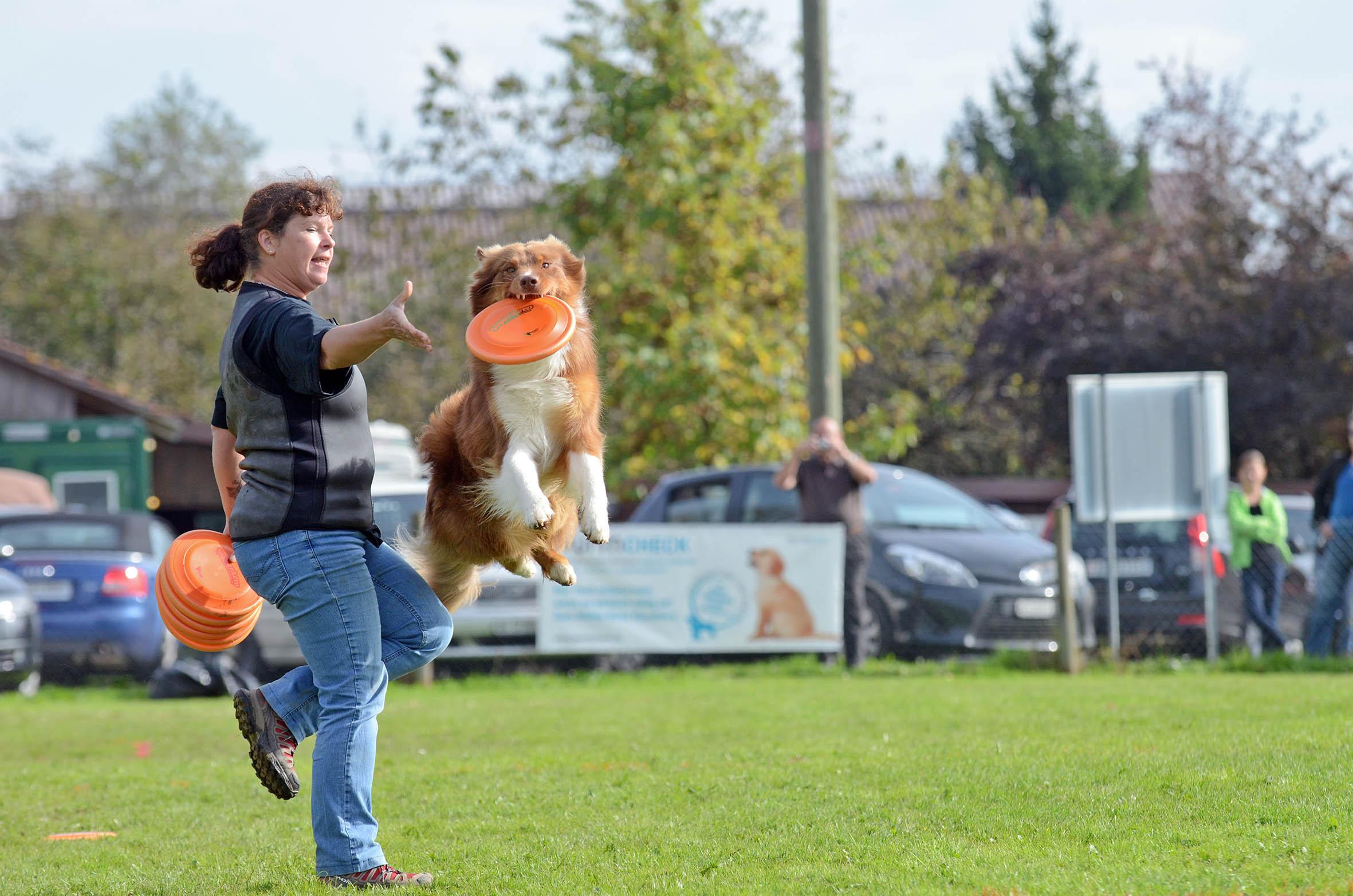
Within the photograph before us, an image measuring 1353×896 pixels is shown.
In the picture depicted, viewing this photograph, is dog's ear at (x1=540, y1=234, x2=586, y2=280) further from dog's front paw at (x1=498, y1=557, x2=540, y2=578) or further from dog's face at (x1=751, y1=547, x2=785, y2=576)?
dog's face at (x1=751, y1=547, x2=785, y2=576)

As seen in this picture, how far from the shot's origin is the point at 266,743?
4387 mm

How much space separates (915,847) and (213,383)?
28203 mm

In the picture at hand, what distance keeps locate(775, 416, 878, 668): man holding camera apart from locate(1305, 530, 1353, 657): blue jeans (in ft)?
11.5

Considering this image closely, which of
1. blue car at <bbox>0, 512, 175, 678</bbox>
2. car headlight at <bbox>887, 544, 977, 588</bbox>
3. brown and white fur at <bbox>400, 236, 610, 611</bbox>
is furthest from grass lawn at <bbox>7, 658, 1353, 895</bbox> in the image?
blue car at <bbox>0, 512, 175, 678</bbox>

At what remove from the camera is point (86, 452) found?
73.9 feet

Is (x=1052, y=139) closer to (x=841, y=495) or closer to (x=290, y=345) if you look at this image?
(x=841, y=495)

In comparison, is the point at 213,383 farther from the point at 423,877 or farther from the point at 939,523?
the point at 423,877

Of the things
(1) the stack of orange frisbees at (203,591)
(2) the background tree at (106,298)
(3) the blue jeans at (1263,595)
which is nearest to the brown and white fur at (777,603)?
(3) the blue jeans at (1263,595)

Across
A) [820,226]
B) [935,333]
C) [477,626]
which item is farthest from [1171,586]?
[935,333]

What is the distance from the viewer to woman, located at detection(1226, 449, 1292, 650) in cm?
1225

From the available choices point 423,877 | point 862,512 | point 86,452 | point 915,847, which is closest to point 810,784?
point 915,847

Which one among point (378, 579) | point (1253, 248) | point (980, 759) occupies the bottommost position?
point (980, 759)

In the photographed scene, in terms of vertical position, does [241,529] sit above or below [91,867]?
above

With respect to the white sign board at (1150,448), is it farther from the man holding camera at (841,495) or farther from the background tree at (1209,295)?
the background tree at (1209,295)
